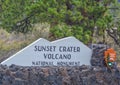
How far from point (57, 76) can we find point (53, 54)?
0.35 meters

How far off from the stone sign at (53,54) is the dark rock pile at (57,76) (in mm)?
121

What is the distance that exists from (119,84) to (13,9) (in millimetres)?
5138

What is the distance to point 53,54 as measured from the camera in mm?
7000

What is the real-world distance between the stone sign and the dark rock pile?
121 mm

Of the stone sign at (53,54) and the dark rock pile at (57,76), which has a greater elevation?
the stone sign at (53,54)

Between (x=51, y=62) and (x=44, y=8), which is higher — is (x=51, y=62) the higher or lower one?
the lower one

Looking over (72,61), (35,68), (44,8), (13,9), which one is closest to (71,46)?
(72,61)

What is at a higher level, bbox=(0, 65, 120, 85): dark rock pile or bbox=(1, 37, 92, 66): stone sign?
bbox=(1, 37, 92, 66): stone sign

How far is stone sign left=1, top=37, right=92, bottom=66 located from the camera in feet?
22.3

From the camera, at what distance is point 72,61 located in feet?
23.6

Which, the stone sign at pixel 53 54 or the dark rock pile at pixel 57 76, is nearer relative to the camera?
the dark rock pile at pixel 57 76

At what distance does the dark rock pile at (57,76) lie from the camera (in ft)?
21.8

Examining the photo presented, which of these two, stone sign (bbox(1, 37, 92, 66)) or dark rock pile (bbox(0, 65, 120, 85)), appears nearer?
dark rock pile (bbox(0, 65, 120, 85))

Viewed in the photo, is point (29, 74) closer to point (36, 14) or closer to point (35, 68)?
A: point (35, 68)
